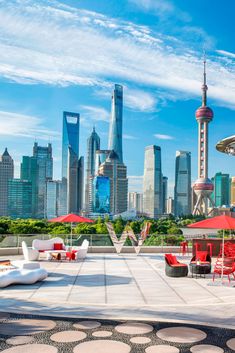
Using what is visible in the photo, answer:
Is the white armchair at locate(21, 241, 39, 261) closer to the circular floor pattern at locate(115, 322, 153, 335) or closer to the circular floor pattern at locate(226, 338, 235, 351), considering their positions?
the circular floor pattern at locate(115, 322, 153, 335)

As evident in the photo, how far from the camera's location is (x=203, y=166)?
18150 centimetres

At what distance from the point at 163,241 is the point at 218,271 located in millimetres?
9923

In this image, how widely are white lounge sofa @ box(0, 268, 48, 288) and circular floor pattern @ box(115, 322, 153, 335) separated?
15.7 ft

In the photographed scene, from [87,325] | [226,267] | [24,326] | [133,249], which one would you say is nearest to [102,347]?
[87,325]

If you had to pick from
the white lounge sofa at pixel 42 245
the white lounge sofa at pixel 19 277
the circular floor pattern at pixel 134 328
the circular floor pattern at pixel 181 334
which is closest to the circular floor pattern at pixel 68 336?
the circular floor pattern at pixel 134 328

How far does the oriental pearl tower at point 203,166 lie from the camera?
573ft

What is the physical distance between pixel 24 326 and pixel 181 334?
2992 millimetres

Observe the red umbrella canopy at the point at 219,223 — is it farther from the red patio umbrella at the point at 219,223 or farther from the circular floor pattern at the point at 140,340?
the circular floor pattern at the point at 140,340

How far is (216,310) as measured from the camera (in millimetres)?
9336

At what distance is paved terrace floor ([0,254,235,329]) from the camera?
350 inches

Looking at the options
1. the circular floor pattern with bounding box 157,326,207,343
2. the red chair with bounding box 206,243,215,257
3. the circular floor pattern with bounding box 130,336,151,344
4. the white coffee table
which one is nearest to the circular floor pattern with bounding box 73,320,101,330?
the circular floor pattern with bounding box 130,336,151,344

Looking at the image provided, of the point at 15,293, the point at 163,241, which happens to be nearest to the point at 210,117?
the point at 163,241

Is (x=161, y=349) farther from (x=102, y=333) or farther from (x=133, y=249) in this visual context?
(x=133, y=249)

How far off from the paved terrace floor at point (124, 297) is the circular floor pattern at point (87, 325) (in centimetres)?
44
